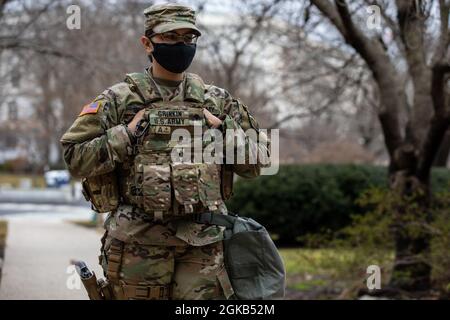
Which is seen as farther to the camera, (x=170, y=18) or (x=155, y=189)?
(x=170, y=18)

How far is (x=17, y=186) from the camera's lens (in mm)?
42812

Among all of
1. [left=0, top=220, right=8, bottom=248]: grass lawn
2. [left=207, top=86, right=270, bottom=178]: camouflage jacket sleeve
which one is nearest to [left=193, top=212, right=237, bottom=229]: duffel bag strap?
[left=207, top=86, right=270, bottom=178]: camouflage jacket sleeve

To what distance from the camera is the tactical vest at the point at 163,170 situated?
368 centimetres

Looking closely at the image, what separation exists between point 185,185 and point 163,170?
4.8 inches

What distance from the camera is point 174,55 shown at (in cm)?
378

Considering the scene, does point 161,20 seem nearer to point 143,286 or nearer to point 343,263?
point 143,286

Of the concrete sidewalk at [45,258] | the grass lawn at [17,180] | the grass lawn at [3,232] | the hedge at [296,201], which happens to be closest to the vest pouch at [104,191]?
the concrete sidewalk at [45,258]

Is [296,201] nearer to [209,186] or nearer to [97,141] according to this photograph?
[209,186]

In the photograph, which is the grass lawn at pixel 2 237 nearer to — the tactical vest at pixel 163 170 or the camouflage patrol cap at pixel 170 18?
the tactical vest at pixel 163 170

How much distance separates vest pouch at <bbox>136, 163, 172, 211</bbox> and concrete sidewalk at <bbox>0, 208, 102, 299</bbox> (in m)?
4.41

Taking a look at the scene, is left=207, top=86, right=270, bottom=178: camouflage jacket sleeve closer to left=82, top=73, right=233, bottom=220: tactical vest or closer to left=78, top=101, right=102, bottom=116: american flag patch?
left=82, top=73, right=233, bottom=220: tactical vest

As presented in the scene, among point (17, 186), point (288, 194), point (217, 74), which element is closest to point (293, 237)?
point (288, 194)

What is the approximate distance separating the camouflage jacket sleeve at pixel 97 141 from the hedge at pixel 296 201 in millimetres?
11283

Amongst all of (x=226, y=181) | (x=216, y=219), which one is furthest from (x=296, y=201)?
(x=216, y=219)
